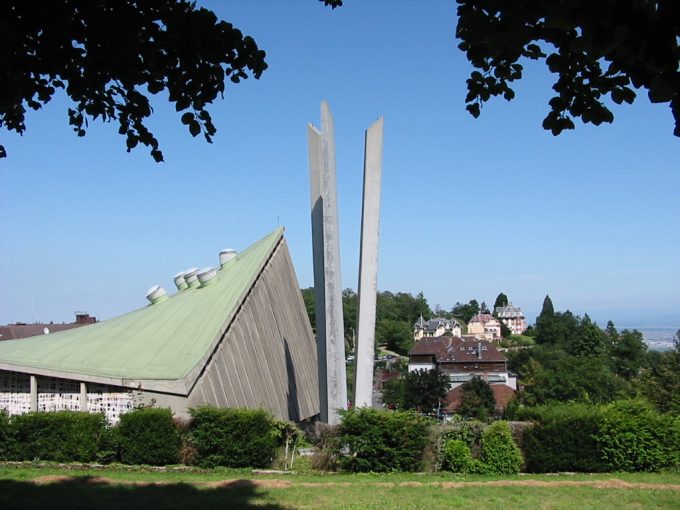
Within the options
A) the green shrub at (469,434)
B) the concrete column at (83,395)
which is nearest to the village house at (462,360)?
the concrete column at (83,395)

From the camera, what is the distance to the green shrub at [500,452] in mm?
12352

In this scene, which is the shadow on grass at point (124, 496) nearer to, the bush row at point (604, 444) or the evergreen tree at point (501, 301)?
the bush row at point (604, 444)

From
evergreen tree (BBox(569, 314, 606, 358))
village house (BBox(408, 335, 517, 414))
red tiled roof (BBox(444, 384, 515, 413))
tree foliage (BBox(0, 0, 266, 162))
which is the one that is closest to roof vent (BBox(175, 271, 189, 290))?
tree foliage (BBox(0, 0, 266, 162))

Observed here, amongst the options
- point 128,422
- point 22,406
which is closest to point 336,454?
point 128,422

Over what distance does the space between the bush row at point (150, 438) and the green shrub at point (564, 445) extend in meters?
4.69

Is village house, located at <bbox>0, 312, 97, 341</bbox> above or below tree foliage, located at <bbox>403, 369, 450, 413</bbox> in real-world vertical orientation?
above

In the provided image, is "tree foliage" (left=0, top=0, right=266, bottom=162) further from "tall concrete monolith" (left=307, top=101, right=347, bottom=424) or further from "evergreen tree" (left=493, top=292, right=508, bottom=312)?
"evergreen tree" (left=493, top=292, right=508, bottom=312)

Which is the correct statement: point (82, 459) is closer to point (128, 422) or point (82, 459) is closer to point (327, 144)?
point (128, 422)

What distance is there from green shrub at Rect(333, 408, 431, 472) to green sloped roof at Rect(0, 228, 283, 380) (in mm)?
4760

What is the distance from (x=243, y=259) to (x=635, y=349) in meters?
76.1

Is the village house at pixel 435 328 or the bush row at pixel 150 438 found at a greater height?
the village house at pixel 435 328

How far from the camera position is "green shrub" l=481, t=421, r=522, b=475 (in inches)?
486

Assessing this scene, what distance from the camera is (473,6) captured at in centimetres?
362

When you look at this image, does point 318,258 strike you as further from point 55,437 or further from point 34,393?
point 34,393
